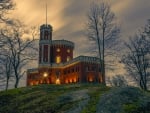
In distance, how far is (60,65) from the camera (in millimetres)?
86312

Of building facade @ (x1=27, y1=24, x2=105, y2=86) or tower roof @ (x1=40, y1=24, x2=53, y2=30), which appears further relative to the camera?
tower roof @ (x1=40, y1=24, x2=53, y2=30)

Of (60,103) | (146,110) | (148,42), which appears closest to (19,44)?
(148,42)

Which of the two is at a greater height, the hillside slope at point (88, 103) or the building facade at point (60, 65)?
the building facade at point (60, 65)

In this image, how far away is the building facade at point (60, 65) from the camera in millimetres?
78312

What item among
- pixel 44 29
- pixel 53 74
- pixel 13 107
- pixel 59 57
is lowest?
pixel 13 107

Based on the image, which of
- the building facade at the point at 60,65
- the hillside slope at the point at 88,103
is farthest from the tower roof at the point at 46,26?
the hillside slope at the point at 88,103

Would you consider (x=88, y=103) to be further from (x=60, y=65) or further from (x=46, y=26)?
(x=46, y=26)

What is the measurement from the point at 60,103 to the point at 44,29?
66.3m

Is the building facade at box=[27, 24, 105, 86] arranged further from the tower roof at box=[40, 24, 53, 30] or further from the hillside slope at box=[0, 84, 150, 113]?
the hillside slope at box=[0, 84, 150, 113]

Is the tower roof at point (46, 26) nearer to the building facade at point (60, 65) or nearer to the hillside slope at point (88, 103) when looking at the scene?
the building facade at point (60, 65)

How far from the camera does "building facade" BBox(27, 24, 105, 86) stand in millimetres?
78312

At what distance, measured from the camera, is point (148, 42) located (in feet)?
138

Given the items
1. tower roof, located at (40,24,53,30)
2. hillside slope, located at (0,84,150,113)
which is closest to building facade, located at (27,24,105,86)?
tower roof, located at (40,24,53,30)

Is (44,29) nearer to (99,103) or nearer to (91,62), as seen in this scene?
(91,62)
